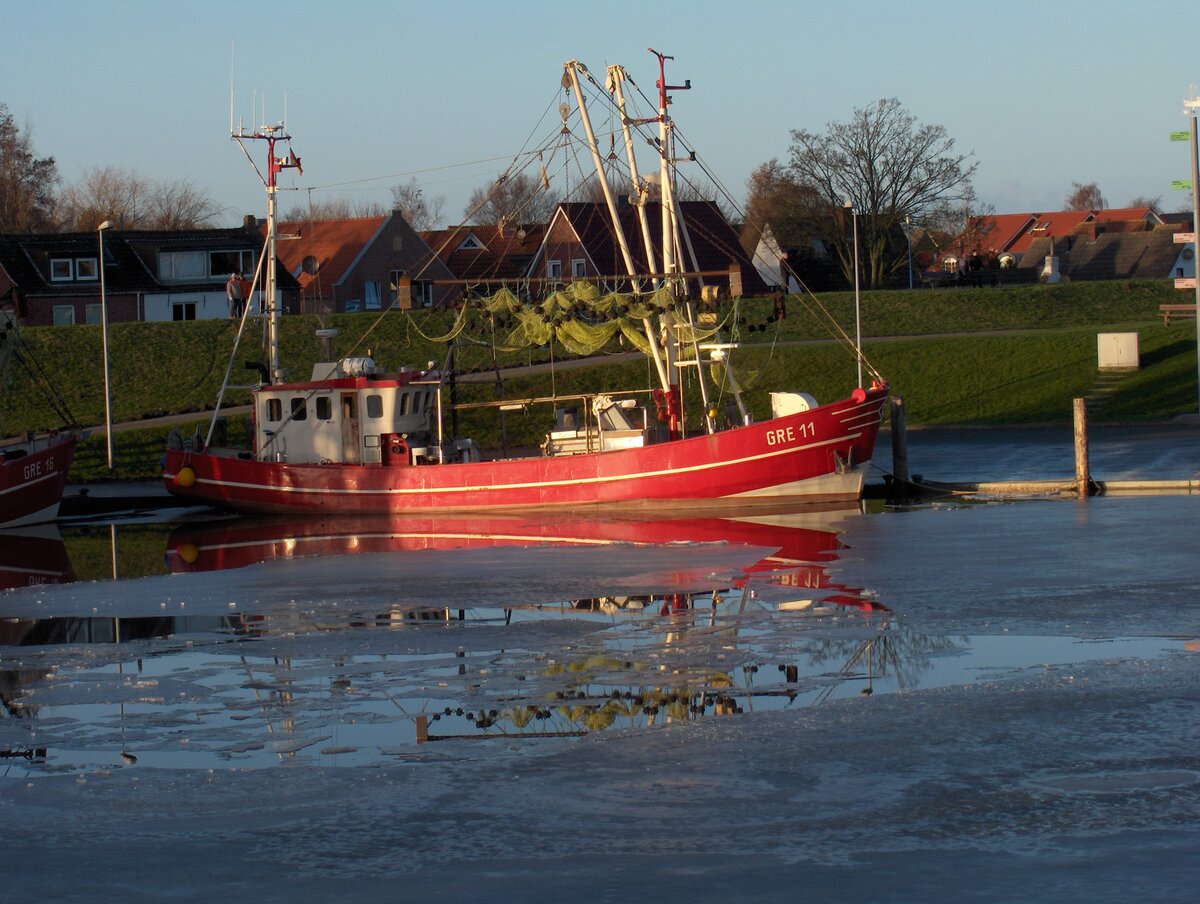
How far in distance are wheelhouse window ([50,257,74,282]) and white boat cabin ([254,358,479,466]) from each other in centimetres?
2851

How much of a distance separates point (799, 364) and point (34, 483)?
22.5 m

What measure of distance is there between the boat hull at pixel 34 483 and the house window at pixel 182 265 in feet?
92.7

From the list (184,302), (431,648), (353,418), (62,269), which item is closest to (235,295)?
(184,302)

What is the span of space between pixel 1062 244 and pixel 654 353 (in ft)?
229

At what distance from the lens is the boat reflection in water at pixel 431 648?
1138 centimetres

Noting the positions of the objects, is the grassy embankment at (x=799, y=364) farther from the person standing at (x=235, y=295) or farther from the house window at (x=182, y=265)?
the house window at (x=182, y=265)

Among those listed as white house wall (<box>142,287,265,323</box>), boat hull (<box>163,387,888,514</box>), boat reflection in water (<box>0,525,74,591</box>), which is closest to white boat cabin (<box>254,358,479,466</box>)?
boat hull (<box>163,387,888,514</box>)

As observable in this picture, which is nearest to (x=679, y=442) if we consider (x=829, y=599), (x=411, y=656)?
(x=829, y=599)

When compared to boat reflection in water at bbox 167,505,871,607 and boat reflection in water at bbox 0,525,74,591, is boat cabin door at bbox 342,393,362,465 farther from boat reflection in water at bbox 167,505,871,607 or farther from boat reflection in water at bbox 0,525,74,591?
boat reflection in water at bbox 0,525,74,591

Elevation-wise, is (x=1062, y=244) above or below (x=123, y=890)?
above

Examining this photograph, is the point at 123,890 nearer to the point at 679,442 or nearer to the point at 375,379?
the point at 679,442

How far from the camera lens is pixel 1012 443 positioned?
36.7m

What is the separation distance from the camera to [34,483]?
30672mm

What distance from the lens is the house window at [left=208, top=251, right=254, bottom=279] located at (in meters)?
59.4
